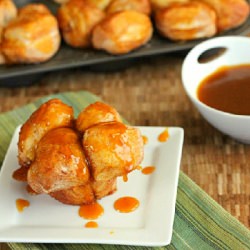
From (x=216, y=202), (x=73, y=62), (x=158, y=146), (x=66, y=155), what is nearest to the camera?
(x=66, y=155)

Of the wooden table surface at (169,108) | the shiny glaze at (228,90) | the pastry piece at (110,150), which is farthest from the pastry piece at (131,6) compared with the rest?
the pastry piece at (110,150)

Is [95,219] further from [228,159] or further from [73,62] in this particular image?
[73,62]

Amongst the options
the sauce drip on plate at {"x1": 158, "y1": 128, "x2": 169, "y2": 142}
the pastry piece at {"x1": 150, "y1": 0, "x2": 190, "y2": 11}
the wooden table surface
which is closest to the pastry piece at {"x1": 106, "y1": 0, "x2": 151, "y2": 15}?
the pastry piece at {"x1": 150, "y1": 0, "x2": 190, "y2": 11}

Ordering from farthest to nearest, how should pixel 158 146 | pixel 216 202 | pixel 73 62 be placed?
pixel 73 62 → pixel 158 146 → pixel 216 202

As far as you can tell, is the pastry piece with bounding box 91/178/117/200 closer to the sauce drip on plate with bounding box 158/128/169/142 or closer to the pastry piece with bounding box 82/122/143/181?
the pastry piece with bounding box 82/122/143/181

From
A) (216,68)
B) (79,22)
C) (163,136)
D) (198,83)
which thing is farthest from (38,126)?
(79,22)

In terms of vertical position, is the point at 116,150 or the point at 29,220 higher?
the point at 116,150

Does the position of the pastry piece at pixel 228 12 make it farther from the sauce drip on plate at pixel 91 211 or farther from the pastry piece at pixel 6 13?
the sauce drip on plate at pixel 91 211

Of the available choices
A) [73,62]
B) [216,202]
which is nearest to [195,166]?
[216,202]
